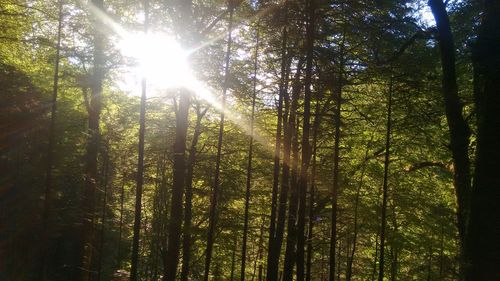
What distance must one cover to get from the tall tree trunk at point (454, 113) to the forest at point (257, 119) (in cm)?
Result: 4

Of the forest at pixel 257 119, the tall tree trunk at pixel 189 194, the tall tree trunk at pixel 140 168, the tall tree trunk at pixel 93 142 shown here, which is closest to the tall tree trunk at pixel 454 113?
the forest at pixel 257 119

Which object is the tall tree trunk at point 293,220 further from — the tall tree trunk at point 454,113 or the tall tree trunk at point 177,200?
the tall tree trunk at point 454,113

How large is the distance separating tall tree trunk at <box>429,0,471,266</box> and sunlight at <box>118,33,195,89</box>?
7.89 m

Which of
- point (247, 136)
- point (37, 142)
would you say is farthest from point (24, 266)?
point (247, 136)

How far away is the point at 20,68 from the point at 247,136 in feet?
39.3

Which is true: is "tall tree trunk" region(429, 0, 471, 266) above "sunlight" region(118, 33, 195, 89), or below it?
below

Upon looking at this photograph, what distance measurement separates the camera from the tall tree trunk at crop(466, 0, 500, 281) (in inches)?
275

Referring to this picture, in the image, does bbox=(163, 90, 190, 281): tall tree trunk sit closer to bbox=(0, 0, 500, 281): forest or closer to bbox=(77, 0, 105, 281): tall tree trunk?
bbox=(0, 0, 500, 281): forest

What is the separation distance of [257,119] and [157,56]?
26.9ft

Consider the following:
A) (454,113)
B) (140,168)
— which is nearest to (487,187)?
(454,113)

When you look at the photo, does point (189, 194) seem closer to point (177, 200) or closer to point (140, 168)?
point (177, 200)

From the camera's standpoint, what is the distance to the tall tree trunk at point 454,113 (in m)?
9.10

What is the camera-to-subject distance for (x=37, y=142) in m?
22.9

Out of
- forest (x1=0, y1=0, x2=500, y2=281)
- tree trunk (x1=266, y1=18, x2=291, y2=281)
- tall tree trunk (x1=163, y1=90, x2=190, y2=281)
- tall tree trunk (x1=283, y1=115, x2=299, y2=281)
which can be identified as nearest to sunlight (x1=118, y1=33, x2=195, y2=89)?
forest (x1=0, y1=0, x2=500, y2=281)
